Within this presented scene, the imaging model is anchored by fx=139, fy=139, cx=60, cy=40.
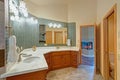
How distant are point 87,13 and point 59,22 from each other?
1.32 metres

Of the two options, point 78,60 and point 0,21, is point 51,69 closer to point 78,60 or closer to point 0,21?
point 78,60

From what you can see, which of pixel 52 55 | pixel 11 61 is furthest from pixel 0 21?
pixel 52 55

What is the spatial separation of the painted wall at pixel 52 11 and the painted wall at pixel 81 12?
0.28 metres

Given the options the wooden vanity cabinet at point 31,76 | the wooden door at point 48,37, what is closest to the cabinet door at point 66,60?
the wooden door at point 48,37

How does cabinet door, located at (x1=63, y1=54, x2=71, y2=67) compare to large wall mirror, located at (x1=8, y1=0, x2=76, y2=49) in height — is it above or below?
below

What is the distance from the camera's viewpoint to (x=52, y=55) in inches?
210

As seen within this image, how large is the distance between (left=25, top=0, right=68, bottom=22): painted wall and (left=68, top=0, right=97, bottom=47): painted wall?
0.28 meters

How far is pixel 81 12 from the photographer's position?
6.31 meters

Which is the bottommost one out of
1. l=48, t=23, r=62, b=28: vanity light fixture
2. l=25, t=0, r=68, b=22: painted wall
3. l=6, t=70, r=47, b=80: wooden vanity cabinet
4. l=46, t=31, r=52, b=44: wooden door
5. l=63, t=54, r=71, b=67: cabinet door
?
l=63, t=54, r=71, b=67: cabinet door

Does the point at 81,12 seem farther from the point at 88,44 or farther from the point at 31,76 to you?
the point at 31,76

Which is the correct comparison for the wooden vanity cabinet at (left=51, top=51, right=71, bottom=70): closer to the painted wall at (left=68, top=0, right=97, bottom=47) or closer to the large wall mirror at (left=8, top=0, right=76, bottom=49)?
the large wall mirror at (left=8, top=0, right=76, bottom=49)

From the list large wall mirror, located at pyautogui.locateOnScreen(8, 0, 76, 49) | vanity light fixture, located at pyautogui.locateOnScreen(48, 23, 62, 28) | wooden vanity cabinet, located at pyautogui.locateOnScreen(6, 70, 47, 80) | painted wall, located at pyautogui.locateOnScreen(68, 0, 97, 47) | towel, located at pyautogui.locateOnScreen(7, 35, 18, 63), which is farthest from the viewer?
painted wall, located at pyautogui.locateOnScreen(68, 0, 97, 47)

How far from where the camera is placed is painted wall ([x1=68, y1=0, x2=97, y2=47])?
6.14m

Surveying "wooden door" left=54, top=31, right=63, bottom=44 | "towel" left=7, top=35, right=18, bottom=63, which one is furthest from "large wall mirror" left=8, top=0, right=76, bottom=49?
"towel" left=7, top=35, right=18, bottom=63
